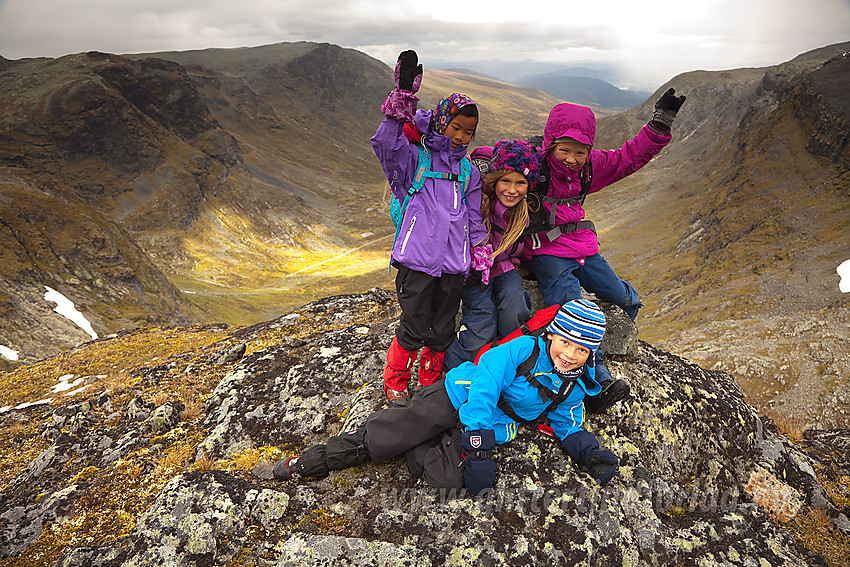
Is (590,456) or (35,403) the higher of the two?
(590,456)

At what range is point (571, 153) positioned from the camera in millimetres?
7965

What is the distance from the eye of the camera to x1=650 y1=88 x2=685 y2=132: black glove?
7875 mm

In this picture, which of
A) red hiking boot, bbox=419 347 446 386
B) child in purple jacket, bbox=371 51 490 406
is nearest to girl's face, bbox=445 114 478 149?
child in purple jacket, bbox=371 51 490 406

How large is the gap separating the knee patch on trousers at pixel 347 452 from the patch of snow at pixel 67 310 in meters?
42.1

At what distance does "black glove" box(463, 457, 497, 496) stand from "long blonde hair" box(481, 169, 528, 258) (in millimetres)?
3495

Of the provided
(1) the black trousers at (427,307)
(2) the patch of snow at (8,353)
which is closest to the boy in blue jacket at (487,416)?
(1) the black trousers at (427,307)

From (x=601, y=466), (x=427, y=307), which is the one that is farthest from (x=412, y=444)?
(x=601, y=466)

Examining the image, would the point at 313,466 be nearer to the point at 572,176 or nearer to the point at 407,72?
the point at 407,72

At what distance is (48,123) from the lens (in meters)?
88.2

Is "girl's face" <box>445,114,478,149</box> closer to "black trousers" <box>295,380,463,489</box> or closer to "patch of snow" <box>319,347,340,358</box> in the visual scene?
"black trousers" <box>295,380,463,489</box>

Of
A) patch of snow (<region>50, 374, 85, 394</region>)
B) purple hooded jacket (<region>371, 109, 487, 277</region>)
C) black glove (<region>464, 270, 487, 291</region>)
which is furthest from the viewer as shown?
patch of snow (<region>50, 374, 85, 394</region>)

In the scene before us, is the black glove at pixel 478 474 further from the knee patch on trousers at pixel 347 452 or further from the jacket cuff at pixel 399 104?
the jacket cuff at pixel 399 104

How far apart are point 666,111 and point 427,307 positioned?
570 centimetres

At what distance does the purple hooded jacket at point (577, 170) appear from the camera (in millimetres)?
7898
